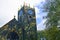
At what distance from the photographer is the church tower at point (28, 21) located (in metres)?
2.39

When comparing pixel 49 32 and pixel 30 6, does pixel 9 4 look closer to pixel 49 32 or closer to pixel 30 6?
pixel 30 6

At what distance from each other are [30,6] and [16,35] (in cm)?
49

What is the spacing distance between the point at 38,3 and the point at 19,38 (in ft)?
1.99

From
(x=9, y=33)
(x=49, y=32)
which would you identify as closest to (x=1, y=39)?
(x=9, y=33)

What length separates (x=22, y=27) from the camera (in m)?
2.43

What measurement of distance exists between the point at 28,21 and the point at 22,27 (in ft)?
0.42

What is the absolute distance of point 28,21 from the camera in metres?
2.44

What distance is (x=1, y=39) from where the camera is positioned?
94.8 inches

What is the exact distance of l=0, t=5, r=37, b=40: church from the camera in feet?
7.88

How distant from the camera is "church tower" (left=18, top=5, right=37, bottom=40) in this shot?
2.39 metres

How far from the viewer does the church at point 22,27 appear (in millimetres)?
2400

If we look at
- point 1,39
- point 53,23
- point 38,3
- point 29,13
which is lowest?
point 1,39

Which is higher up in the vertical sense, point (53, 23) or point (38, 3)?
point (38, 3)

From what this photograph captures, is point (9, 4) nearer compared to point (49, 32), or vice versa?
point (49, 32)
